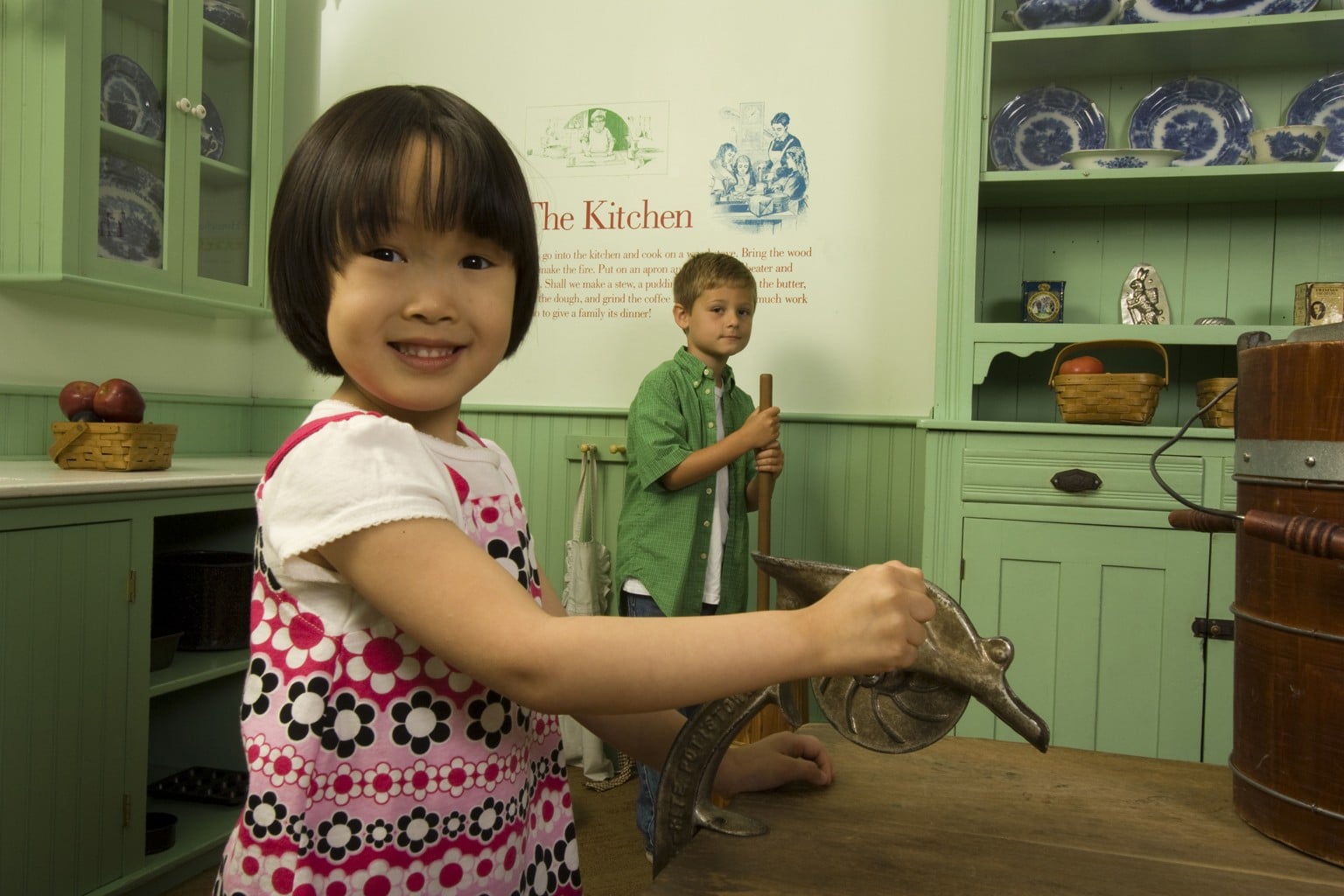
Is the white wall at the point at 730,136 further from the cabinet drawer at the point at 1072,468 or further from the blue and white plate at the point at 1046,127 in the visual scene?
the cabinet drawer at the point at 1072,468

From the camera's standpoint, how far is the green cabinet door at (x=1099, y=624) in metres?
2.22

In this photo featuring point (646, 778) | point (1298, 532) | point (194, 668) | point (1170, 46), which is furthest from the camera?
point (1170, 46)

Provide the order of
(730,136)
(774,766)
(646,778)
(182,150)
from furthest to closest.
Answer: (730,136)
(182,150)
(646,778)
(774,766)

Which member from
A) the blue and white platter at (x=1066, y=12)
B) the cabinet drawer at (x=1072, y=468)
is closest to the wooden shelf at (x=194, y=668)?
the cabinet drawer at (x=1072, y=468)

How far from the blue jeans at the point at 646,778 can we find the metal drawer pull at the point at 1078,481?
0.82 meters

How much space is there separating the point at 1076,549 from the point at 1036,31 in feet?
3.94

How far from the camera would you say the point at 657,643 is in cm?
57

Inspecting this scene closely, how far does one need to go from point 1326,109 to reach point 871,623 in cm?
257

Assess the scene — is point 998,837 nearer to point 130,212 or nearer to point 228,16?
point 130,212

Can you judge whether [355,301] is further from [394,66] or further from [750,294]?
[394,66]

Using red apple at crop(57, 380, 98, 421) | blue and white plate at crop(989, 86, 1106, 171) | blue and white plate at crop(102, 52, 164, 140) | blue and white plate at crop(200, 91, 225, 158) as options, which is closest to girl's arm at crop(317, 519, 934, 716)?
red apple at crop(57, 380, 98, 421)

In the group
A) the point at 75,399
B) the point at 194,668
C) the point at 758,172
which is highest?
the point at 758,172

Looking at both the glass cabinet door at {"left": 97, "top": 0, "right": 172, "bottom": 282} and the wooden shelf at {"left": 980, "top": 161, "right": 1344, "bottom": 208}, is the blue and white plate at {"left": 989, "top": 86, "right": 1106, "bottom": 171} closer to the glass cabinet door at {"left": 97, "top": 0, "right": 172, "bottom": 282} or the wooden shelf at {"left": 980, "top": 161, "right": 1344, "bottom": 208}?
the wooden shelf at {"left": 980, "top": 161, "right": 1344, "bottom": 208}

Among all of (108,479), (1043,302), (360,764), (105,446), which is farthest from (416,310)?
(1043,302)
